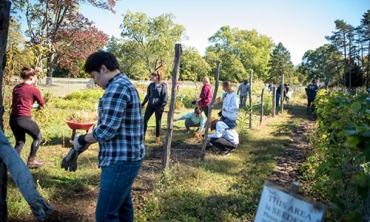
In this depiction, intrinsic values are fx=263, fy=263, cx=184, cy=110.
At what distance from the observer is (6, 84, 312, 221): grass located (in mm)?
3320

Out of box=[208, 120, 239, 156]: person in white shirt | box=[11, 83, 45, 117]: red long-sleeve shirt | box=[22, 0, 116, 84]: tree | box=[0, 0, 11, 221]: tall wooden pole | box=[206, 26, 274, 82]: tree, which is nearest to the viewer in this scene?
box=[0, 0, 11, 221]: tall wooden pole

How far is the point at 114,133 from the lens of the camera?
1951 millimetres

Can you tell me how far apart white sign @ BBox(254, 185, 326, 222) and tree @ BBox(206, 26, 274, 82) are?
54.6m

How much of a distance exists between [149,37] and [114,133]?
4039 cm

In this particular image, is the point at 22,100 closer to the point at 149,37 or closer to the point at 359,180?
the point at 359,180

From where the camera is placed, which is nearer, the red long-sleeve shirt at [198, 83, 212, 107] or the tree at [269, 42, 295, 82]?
the red long-sleeve shirt at [198, 83, 212, 107]

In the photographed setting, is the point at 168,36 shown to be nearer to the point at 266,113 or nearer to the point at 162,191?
the point at 266,113

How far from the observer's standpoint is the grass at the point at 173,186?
332 cm

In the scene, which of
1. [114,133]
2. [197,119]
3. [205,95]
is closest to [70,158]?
[114,133]

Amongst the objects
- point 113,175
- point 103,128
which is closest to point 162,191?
point 113,175

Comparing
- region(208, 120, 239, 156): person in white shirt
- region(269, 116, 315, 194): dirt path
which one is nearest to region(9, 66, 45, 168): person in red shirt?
region(208, 120, 239, 156): person in white shirt

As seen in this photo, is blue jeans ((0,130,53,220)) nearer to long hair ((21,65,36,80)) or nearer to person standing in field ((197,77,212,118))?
long hair ((21,65,36,80))

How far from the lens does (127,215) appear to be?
7.91ft

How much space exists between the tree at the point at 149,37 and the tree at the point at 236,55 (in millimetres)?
15477
